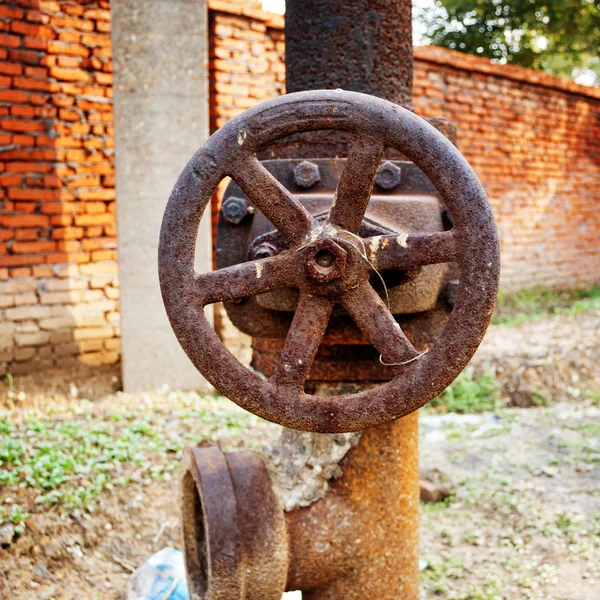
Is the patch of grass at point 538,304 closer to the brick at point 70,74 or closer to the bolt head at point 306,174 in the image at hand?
the brick at point 70,74

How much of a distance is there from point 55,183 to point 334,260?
129 inches

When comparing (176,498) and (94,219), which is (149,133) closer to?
(94,219)

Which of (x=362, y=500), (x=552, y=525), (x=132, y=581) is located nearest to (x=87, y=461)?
(x=132, y=581)

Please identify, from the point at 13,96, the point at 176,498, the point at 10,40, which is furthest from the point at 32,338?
the point at 176,498

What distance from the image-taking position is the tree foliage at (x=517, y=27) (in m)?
9.08

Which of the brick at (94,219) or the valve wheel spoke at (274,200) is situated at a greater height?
the valve wheel spoke at (274,200)

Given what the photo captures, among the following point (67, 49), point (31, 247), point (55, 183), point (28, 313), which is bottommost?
point (28, 313)

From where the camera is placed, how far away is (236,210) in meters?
1.39

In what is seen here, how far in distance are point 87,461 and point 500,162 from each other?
5553 millimetres

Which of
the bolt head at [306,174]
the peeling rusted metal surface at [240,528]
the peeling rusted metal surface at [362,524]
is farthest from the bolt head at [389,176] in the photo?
the peeling rusted metal surface at [240,528]

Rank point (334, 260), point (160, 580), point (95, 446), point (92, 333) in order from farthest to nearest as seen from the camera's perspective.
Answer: point (92, 333), point (95, 446), point (160, 580), point (334, 260)

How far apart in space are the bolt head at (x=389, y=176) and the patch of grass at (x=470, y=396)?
278cm

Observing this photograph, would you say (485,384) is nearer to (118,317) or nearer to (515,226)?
(118,317)

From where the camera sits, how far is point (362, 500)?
1.46 m
